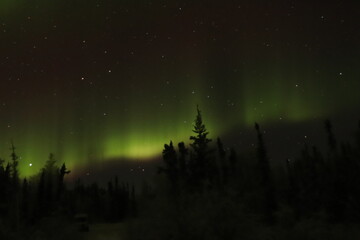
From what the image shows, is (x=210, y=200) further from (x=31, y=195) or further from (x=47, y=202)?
(x=31, y=195)

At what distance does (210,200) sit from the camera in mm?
18219

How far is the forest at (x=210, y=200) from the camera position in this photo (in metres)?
17.0

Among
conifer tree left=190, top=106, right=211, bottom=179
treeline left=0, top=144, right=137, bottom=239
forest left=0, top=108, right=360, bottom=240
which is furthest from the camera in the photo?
conifer tree left=190, top=106, right=211, bottom=179

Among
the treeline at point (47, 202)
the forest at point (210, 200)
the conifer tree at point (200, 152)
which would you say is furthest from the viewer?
the conifer tree at point (200, 152)

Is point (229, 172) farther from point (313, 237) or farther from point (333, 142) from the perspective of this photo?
point (313, 237)

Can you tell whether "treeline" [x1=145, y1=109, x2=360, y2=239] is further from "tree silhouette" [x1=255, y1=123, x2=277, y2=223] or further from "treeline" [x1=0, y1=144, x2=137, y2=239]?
"treeline" [x1=0, y1=144, x2=137, y2=239]

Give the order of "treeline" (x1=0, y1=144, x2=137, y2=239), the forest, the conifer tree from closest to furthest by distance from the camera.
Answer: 1. the forest
2. "treeline" (x1=0, y1=144, x2=137, y2=239)
3. the conifer tree

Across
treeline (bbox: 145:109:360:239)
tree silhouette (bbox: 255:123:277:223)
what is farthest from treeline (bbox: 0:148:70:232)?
tree silhouette (bbox: 255:123:277:223)

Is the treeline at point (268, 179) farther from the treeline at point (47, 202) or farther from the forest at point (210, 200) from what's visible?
the treeline at point (47, 202)

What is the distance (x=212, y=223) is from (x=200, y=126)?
110 ft

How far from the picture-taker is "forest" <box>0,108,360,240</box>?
1700 centimetres

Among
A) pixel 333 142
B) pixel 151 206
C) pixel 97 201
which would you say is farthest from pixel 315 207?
pixel 97 201

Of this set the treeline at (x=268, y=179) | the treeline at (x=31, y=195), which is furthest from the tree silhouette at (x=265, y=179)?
the treeline at (x=31, y=195)

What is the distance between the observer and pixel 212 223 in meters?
17.1
